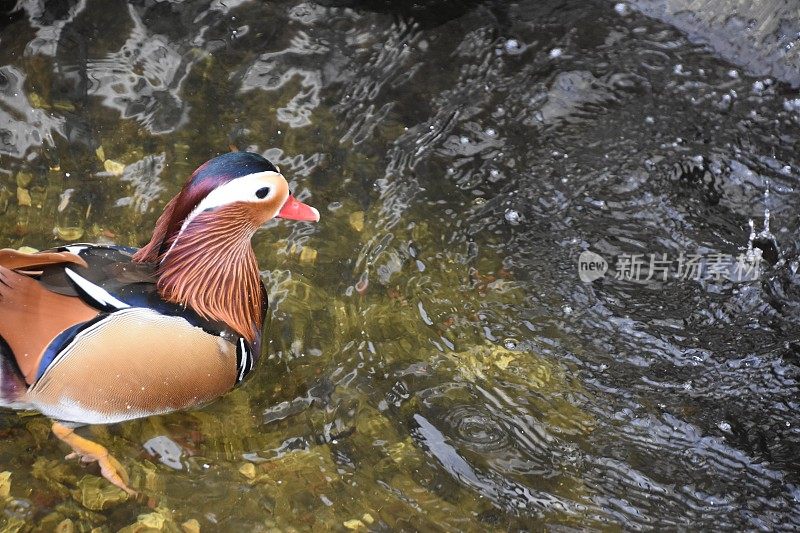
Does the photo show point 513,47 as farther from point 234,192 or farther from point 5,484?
point 5,484

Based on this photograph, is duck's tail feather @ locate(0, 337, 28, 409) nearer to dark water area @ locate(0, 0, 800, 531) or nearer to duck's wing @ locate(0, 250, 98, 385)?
duck's wing @ locate(0, 250, 98, 385)

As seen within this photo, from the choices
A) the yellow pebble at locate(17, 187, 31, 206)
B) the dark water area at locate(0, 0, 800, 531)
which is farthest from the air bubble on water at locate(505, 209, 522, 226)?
the yellow pebble at locate(17, 187, 31, 206)

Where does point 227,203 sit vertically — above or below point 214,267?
above

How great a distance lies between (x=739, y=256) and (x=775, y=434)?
3.27ft

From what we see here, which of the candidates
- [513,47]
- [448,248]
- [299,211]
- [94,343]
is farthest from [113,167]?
[513,47]

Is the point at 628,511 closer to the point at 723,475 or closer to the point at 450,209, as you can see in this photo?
the point at 723,475

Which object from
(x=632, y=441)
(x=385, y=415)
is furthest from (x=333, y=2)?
(x=632, y=441)

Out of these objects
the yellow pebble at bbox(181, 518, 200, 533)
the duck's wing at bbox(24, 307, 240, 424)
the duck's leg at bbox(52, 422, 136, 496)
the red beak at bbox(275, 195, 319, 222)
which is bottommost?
the yellow pebble at bbox(181, 518, 200, 533)

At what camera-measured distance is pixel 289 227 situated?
4.27 m

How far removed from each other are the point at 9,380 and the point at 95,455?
429 millimetres

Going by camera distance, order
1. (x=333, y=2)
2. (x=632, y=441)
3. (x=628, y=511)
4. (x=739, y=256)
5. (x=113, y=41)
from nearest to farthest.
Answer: (x=628, y=511), (x=632, y=441), (x=739, y=256), (x=113, y=41), (x=333, y=2)

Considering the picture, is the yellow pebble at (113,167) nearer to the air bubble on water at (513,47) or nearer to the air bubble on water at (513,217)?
the air bubble on water at (513,217)

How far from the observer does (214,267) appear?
382 cm

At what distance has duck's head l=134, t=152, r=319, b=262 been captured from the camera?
336 cm
